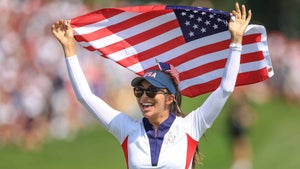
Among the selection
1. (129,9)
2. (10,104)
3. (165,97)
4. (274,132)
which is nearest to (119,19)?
(129,9)

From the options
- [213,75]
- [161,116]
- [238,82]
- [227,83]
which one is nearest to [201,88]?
[213,75]

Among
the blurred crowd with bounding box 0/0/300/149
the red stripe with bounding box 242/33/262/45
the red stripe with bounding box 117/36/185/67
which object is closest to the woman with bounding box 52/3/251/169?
the red stripe with bounding box 242/33/262/45

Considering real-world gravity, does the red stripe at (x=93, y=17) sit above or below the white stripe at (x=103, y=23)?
above

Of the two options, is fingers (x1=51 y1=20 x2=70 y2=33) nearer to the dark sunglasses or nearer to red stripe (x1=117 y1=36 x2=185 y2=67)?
the dark sunglasses

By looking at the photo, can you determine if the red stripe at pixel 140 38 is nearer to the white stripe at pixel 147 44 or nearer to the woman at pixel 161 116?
the white stripe at pixel 147 44

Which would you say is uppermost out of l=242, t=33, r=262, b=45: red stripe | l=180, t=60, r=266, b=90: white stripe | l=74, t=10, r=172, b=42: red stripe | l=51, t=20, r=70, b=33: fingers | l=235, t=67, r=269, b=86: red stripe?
l=51, t=20, r=70, b=33: fingers

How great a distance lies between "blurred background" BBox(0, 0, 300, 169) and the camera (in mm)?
21188

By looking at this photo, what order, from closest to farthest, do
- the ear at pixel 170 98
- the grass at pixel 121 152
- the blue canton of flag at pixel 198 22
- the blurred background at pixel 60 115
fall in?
the ear at pixel 170 98, the blue canton of flag at pixel 198 22, the grass at pixel 121 152, the blurred background at pixel 60 115

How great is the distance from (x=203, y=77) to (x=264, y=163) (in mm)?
13715

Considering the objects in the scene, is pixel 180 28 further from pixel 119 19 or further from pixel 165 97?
pixel 165 97

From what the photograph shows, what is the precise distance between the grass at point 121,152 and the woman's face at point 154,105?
39.9ft

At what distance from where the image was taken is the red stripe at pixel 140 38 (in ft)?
28.9

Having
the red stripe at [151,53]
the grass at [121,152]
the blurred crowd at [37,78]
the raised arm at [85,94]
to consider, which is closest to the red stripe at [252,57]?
the red stripe at [151,53]

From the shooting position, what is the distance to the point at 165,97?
24.8 feet
